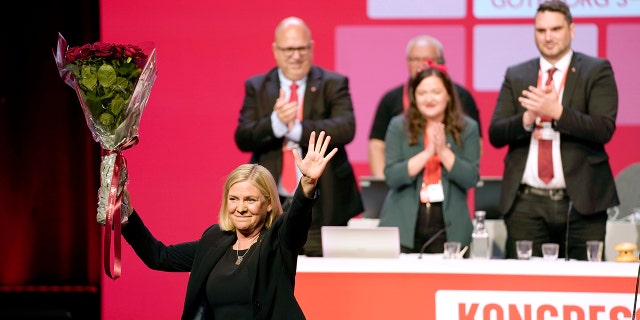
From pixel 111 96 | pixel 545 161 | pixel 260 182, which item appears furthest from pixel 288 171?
pixel 111 96

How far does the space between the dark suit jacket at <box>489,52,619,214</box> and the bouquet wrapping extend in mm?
2315

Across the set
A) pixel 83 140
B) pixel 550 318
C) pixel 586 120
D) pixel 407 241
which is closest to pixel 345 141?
pixel 407 241

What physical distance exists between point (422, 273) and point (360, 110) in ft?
9.31

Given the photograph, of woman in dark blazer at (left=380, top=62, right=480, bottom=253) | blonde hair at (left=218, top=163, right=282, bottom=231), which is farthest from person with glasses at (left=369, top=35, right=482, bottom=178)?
blonde hair at (left=218, top=163, right=282, bottom=231)

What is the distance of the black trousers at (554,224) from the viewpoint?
18.1 ft

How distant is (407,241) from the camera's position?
5.44 meters

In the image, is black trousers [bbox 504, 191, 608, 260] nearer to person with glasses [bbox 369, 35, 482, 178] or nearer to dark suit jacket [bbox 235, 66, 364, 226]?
dark suit jacket [bbox 235, 66, 364, 226]

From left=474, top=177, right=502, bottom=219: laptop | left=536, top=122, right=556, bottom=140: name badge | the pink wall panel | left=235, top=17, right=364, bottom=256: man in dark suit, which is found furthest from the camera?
the pink wall panel

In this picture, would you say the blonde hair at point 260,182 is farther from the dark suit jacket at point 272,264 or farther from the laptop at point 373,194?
the laptop at point 373,194

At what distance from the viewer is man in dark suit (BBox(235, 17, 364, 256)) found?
19.1 ft

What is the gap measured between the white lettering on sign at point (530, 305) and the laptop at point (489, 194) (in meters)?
1.74

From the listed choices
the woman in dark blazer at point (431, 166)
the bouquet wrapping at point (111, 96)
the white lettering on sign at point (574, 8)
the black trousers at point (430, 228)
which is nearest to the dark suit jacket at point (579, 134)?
the woman in dark blazer at point (431, 166)

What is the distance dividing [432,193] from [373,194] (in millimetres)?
957

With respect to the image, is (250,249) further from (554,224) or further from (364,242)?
(554,224)
